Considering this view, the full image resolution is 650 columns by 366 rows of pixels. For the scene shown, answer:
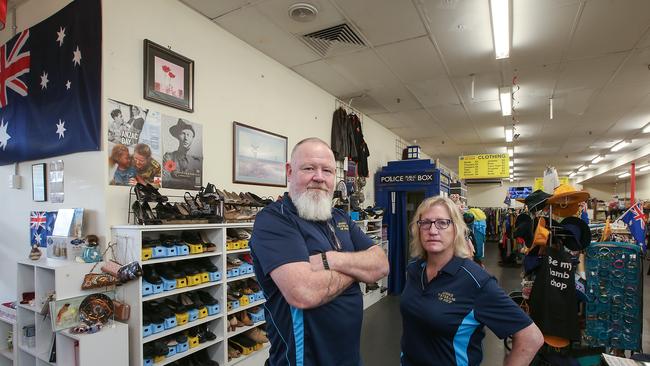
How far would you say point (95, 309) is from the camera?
8.13 ft

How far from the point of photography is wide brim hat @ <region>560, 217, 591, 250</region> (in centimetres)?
296

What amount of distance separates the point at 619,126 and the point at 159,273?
10.4 m

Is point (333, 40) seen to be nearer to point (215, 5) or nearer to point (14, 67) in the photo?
point (215, 5)

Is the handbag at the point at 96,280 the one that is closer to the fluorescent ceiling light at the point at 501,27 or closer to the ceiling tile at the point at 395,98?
the fluorescent ceiling light at the point at 501,27

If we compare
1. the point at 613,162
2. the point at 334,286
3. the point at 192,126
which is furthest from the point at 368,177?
the point at 613,162

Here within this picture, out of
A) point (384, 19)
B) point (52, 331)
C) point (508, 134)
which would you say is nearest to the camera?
point (52, 331)

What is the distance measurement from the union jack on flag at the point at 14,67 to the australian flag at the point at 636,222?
7159 millimetres

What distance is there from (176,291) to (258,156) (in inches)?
75.6

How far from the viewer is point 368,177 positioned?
723cm

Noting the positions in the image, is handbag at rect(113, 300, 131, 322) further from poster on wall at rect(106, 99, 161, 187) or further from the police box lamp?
the police box lamp

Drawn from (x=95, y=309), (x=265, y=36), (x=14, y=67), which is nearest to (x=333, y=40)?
(x=265, y=36)

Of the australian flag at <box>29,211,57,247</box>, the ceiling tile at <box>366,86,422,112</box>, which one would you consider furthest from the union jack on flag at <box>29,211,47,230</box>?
the ceiling tile at <box>366,86,422,112</box>

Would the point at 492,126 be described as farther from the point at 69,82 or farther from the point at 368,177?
the point at 69,82

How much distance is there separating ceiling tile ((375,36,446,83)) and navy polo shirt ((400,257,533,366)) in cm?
325
